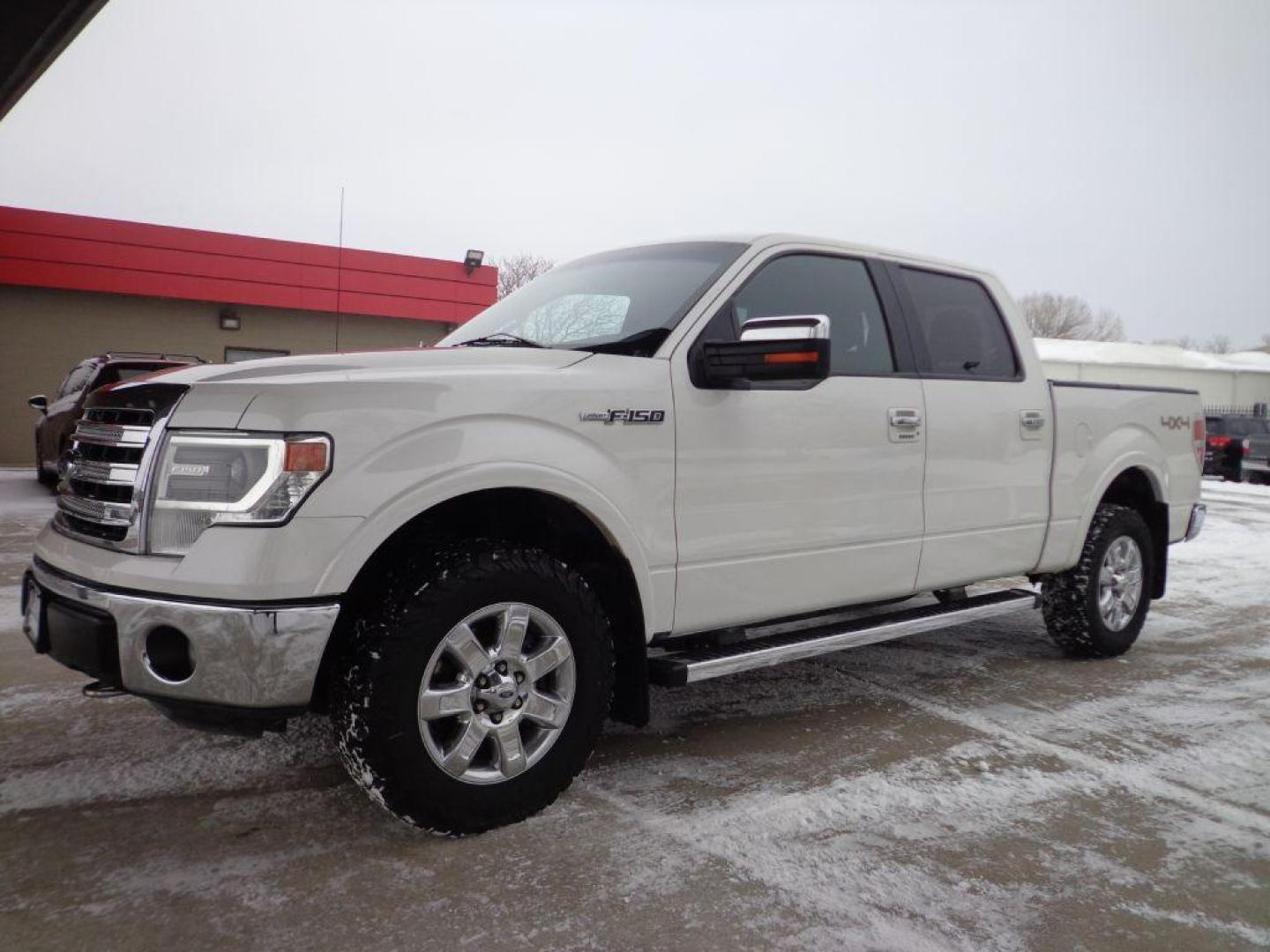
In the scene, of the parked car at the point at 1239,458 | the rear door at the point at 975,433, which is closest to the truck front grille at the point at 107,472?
the rear door at the point at 975,433

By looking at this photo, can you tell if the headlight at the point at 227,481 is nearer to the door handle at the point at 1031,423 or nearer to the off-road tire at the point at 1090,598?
the door handle at the point at 1031,423

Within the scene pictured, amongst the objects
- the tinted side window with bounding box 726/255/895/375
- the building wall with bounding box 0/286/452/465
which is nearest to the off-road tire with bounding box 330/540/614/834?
the tinted side window with bounding box 726/255/895/375

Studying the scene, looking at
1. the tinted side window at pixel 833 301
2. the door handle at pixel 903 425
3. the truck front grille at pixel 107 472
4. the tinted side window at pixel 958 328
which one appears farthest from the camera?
the tinted side window at pixel 958 328

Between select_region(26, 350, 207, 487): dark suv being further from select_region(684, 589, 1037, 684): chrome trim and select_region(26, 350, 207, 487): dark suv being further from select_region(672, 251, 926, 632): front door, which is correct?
select_region(684, 589, 1037, 684): chrome trim

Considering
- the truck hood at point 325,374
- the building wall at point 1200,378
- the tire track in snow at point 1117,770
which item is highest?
the building wall at point 1200,378

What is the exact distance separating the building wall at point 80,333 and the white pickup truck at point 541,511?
13.7 meters

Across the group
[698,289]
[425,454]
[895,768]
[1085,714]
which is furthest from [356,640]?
[1085,714]

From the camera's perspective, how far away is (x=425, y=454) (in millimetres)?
2795

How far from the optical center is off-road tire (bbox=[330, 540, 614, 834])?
8.88ft

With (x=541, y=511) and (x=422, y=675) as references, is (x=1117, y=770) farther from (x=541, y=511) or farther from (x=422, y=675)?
(x=422, y=675)

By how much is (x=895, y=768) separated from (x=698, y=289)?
1.93 metres

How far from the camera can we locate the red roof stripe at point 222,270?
54.7 ft

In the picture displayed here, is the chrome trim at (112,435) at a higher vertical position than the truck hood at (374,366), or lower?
lower

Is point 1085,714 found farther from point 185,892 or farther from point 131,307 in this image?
point 131,307
